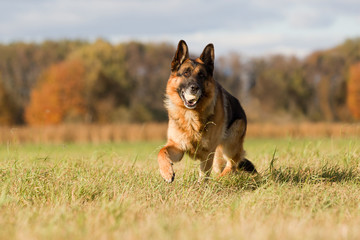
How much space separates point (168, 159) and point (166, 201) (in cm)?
59

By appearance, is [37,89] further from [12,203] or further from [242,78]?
[12,203]

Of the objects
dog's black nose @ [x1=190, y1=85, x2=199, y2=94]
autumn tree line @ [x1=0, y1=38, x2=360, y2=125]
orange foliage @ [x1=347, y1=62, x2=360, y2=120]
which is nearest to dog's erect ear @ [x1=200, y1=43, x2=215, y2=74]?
dog's black nose @ [x1=190, y1=85, x2=199, y2=94]

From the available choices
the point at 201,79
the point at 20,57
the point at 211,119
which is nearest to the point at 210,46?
the point at 201,79

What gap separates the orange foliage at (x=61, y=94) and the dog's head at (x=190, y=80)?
42.0m

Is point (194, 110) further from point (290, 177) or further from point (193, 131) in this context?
point (290, 177)

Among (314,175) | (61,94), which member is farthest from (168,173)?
(61,94)

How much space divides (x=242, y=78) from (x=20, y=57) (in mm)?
33942

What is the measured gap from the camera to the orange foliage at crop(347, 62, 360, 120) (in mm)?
55969

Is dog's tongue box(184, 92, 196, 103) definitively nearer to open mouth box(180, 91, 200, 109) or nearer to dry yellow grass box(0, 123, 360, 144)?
open mouth box(180, 91, 200, 109)

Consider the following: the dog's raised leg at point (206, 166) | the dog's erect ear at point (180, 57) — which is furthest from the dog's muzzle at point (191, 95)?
the dog's raised leg at point (206, 166)

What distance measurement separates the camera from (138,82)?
58469mm

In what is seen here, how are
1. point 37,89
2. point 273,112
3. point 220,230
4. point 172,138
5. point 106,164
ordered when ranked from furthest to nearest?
point 273,112
point 37,89
point 106,164
point 172,138
point 220,230

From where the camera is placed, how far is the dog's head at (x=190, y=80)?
5.63m

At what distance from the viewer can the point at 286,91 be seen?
58.4 m
